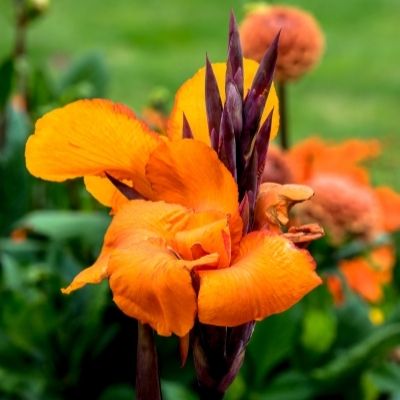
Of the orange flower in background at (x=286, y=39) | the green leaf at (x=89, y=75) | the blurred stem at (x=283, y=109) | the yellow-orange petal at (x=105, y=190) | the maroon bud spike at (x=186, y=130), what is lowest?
the green leaf at (x=89, y=75)

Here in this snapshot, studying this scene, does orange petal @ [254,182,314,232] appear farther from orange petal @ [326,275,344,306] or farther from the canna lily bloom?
orange petal @ [326,275,344,306]

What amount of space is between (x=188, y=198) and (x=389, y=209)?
1257mm

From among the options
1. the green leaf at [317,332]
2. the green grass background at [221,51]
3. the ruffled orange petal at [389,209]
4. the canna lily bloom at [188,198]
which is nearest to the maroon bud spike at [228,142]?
the canna lily bloom at [188,198]

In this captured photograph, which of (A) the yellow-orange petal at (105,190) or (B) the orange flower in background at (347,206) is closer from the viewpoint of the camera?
(A) the yellow-orange petal at (105,190)

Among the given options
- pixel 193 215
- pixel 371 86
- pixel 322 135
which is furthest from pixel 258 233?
pixel 371 86

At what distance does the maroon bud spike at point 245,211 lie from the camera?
0.72 metres

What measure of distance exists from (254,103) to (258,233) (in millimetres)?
79

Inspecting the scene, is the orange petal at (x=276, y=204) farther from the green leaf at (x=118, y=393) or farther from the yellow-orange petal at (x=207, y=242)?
the green leaf at (x=118, y=393)

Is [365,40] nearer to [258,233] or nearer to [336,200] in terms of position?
[336,200]

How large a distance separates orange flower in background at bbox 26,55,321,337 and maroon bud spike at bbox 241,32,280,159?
2 cm

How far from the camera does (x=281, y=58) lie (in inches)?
71.3

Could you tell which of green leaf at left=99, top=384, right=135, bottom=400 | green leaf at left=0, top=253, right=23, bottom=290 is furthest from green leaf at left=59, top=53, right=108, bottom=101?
green leaf at left=99, top=384, right=135, bottom=400

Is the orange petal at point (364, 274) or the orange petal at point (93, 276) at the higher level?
the orange petal at point (93, 276)

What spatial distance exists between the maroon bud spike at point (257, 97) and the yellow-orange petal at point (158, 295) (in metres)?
0.09
